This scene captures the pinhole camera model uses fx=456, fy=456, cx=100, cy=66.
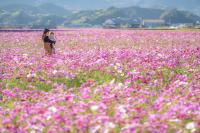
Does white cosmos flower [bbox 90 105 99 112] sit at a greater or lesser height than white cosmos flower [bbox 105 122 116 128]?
greater

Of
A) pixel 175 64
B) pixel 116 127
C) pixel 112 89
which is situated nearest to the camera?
pixel 116 127

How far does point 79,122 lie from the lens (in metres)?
5.77

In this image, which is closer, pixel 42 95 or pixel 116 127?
pixel 116 127

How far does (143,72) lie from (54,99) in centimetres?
516

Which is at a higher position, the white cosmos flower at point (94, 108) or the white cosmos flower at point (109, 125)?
the white cosmos flower at point (94, 108)

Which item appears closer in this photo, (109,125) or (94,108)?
(109,125)

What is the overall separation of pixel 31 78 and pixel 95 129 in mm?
6534

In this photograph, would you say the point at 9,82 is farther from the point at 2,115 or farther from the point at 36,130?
the point at 36,130

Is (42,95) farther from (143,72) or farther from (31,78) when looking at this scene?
(143,72)

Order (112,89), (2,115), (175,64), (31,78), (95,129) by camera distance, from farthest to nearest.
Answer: (175,64) < (31,78) < (112,89) < (2,115) < (95,129)

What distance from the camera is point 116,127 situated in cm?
600

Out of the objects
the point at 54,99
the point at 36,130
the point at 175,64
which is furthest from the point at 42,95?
the point at 175,64

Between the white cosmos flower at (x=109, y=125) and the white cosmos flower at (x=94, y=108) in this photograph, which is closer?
the white cosmos flower at (x=109, y=125)

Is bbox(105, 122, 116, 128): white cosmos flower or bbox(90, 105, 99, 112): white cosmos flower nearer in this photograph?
bbox(105, 122, 116, 128): white cosmos flower
